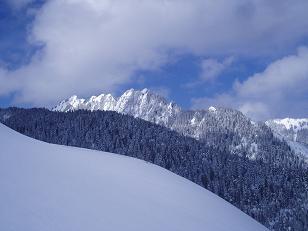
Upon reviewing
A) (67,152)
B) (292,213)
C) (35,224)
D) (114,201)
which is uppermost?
(292,213)

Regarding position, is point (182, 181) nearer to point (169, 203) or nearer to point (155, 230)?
point (169, 203)

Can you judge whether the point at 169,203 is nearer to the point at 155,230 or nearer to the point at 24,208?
the point at 155,230

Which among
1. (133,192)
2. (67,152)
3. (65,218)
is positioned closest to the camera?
(65,218)

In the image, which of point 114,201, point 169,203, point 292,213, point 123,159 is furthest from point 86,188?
point 292,213

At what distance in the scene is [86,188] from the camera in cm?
1791

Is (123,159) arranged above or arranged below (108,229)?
above

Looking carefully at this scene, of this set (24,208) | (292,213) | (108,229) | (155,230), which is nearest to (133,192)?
(155,230)

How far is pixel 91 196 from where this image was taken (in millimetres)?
17188

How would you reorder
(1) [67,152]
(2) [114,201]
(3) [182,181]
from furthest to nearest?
1. (3) [182,181]
2. (1) [67,152]
3. (2) [114,201]

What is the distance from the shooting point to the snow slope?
13.9 meters

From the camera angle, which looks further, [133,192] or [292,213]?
[292,213]

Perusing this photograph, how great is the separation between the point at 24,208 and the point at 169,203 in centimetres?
855

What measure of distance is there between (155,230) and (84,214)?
2954 millimetres

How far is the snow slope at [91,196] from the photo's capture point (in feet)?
45.5
